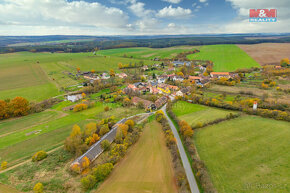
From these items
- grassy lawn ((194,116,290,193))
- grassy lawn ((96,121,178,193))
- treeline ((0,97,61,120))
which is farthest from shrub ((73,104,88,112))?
grassy lawn ((194,116,290,193))

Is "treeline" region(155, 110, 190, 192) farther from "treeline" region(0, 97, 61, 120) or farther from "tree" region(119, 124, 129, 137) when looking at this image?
"treeline" region(0, 97, 61, 120)

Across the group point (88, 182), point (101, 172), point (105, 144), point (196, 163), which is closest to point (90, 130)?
point (105, 144)

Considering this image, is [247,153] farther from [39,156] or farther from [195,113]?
[39,156]

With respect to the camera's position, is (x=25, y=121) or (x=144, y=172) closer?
(x=144, y=172)

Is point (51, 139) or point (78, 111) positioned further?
point (78, 111)

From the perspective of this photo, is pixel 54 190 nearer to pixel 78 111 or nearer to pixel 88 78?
pixel 78 111

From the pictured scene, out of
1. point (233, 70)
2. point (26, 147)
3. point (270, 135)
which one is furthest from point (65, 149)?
point (233, 70)
